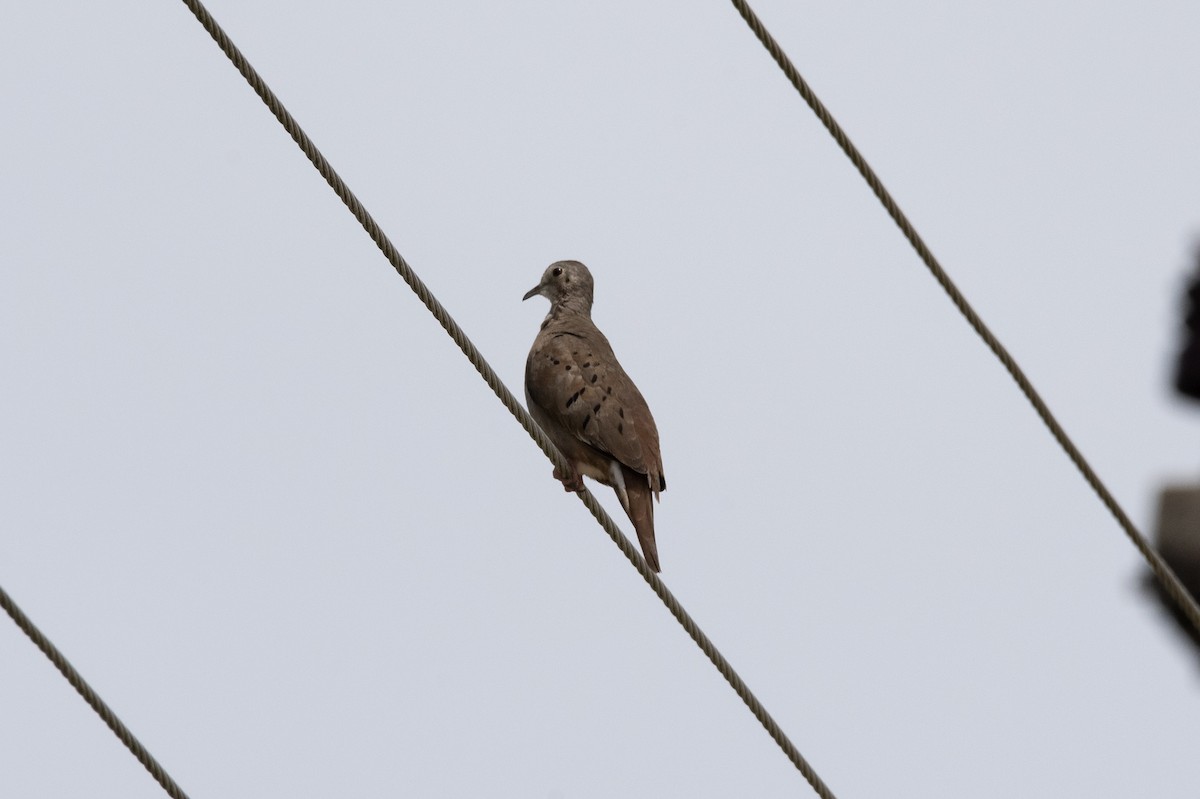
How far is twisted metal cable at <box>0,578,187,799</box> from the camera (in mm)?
4551

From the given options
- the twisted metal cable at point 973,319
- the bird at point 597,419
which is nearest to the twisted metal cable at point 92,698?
the twisted metal cable at point 973,319

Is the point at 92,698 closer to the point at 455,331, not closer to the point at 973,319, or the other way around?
the point at 455,331

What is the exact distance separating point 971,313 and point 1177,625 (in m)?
0.93

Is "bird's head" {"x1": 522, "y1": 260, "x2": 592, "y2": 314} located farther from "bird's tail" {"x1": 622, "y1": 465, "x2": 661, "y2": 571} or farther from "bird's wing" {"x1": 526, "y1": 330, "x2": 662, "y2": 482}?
"bird's tail" {"x1": 622, "y1": 465, "x2": 661, "y2": 571}

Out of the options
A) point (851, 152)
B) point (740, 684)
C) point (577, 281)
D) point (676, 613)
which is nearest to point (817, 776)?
point (740, 684)

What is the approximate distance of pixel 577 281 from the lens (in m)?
10.1

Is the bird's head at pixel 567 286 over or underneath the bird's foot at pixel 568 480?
over

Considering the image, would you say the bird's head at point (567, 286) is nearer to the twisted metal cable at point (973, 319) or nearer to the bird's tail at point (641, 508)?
the bird's tail at point (641, 508)

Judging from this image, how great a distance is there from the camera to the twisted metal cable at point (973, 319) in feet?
15.4

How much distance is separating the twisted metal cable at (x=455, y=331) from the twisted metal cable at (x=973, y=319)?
101 cm

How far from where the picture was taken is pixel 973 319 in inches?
195

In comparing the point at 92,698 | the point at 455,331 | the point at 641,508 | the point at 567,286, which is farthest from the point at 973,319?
the point at 567,286

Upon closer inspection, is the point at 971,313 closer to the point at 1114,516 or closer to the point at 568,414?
the point at 1114,516

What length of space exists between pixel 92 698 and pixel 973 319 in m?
2.39
